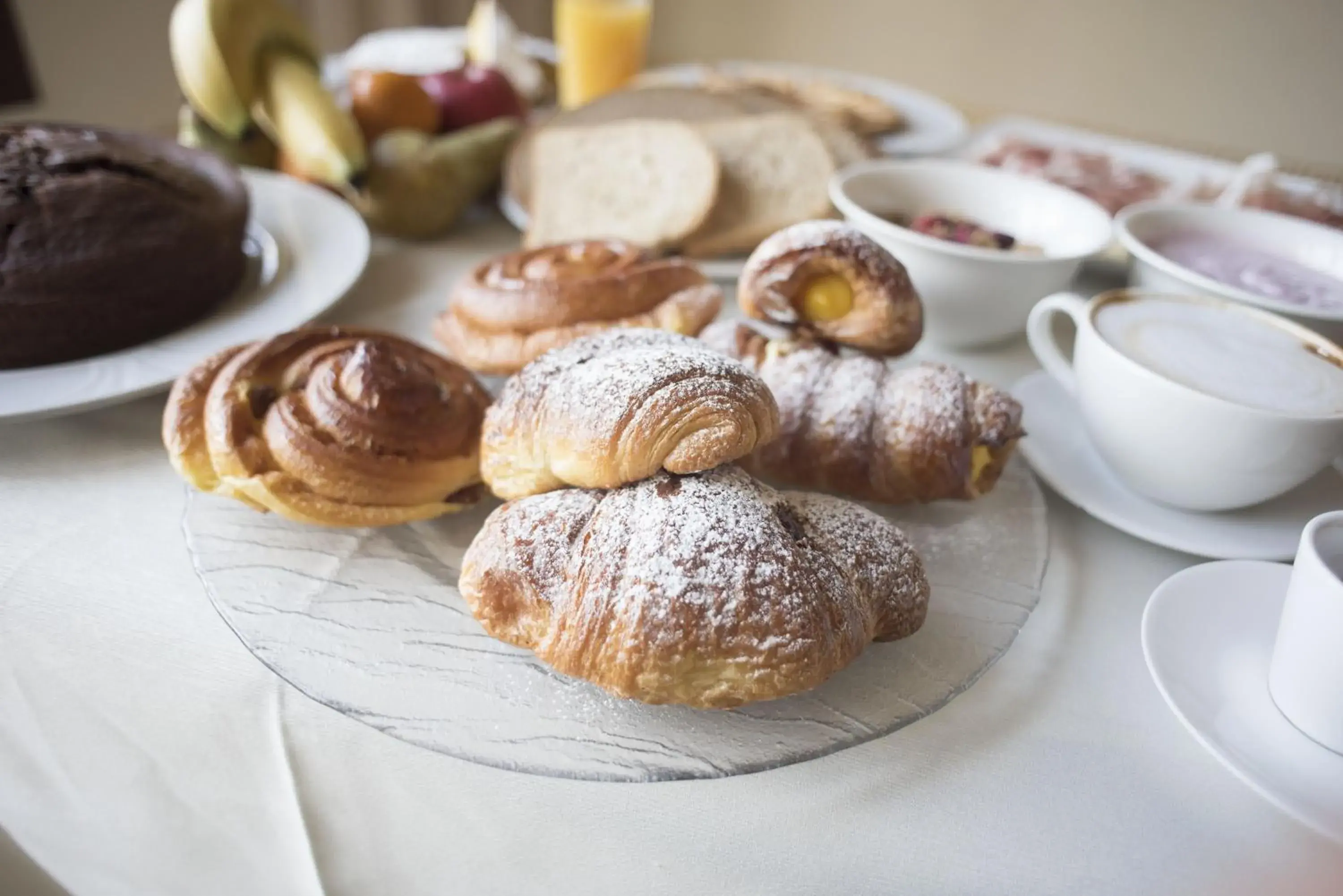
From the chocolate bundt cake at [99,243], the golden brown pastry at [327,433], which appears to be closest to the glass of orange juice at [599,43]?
the chocolate bundt cake at [99,243]

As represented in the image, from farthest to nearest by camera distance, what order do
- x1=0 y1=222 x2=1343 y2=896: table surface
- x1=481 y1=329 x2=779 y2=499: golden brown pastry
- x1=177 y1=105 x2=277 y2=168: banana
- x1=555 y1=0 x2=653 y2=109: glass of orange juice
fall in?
x1=555 y1=0 x2=653 y2=109: glass of orange juice, x1=177 y1=105 x2=277 y2=168: banana, x1=481 y1=329 x2=779 y2=499: golden brown pastry, x1=0 y1=222 x2=1343 y2=896: table surface

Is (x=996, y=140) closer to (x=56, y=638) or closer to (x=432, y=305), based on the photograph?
(x=432, y=305)

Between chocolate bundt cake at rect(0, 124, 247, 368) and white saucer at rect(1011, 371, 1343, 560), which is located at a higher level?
chocolate bundt cake at rect(0, 124, 247, 368)

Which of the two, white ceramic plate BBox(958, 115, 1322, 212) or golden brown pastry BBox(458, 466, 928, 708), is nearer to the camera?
golden brown pastry BBox(458, 466, 928, 708)

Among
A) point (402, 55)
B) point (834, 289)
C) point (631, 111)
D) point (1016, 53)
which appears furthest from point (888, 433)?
point (1016, 53)

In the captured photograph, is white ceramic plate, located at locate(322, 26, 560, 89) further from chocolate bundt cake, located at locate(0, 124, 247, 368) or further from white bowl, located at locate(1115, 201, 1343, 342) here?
white bowl, located at locate(1115, 201, 1343, 342)

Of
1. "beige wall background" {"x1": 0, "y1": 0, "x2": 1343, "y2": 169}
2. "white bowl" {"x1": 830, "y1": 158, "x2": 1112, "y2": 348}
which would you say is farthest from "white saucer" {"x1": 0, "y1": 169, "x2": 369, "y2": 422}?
"beige wall background" {"x1": 0, "y1": 0, "x2": 1343, "y2": 169}

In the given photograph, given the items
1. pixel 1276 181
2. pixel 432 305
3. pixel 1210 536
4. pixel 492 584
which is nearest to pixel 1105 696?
pixel 1210 536

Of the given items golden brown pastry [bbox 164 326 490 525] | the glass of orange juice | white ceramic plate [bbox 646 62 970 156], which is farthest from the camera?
the glass of orange juice
